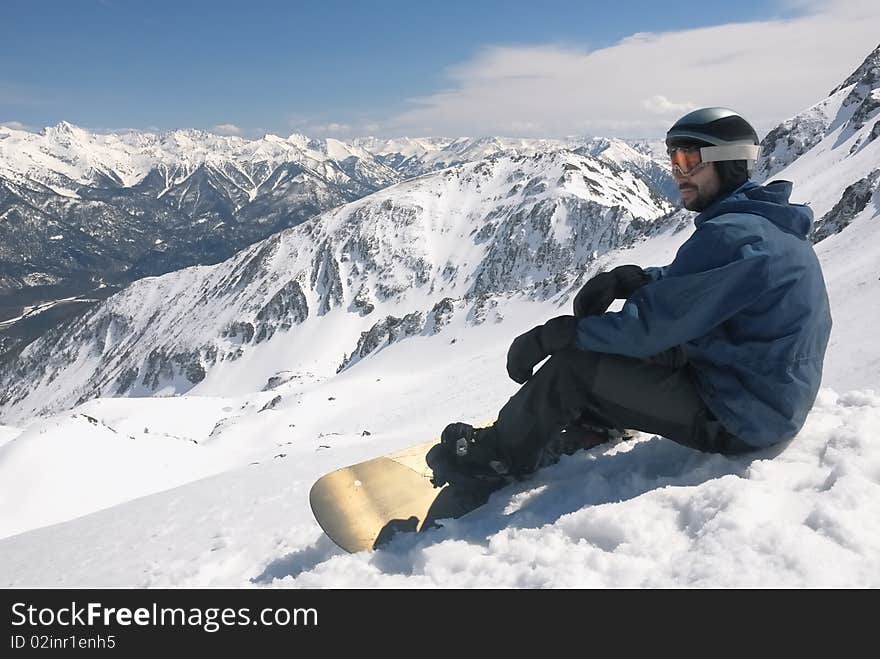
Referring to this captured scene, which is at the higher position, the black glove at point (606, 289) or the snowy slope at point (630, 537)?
the black glove at point (606, 289)

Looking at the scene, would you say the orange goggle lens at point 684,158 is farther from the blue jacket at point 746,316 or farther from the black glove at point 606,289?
the black glove at point 606,289

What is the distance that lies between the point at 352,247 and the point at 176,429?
458ft

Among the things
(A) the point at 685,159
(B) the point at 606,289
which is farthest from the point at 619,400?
(A) the point at 685,159

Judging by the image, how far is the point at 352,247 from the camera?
183m

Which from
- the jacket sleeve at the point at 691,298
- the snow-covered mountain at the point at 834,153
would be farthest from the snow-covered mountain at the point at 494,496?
the jacket sleeve at the point at 691,298

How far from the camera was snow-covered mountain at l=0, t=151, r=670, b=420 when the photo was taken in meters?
161

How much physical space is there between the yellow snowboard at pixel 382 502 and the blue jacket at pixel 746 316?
2151 mm

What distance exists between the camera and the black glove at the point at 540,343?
438 centimetres

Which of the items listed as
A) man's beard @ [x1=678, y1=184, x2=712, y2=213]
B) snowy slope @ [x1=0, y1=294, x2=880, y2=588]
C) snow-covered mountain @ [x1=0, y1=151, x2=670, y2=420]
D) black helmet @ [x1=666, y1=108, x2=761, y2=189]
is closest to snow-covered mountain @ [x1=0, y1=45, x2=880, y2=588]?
snowy slope @ [x1=0, y1=294, x2=880, y2=588]

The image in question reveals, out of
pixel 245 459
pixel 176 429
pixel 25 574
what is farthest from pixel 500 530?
pixel 176 429

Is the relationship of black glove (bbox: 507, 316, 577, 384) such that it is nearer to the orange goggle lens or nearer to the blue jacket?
the blue jacket

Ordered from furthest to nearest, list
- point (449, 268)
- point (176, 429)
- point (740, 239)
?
point (449, 268), point (176, 429), point (740, 239)

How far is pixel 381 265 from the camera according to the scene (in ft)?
589
